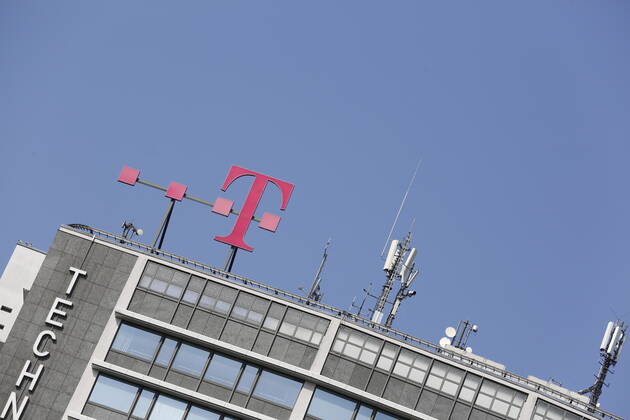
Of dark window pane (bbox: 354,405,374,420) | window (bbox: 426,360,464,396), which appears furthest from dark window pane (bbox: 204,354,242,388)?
window (bbox: 426,360,464,396)

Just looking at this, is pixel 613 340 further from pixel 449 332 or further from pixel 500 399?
pixel 500 399

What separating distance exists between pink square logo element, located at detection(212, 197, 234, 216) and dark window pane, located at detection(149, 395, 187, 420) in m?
14.3

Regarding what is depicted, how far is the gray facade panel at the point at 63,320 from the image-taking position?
319ft

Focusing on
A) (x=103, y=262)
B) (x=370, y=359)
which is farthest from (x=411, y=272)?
(x=103, y=262)

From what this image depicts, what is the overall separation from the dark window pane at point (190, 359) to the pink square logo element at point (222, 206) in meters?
10.6

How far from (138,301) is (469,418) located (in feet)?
77.4

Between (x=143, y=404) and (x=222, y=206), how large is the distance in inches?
616

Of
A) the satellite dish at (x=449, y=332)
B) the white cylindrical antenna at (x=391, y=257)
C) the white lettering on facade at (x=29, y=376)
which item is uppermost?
the white cylindrical antenna at (x=391, y=257)

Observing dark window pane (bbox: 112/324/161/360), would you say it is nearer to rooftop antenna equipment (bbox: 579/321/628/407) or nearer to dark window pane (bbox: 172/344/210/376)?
dark window pane (bbox: 172/344/210/376)

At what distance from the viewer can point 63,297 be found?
9950 cm

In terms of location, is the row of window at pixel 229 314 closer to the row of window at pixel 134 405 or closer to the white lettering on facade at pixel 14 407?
the row of window at pixel 134 405

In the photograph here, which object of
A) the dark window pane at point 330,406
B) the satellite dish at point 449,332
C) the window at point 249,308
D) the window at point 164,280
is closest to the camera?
the dark window pane at point 330,406

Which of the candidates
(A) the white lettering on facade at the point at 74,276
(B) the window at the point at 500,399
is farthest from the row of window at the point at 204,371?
(B) the window at the point at 500,399

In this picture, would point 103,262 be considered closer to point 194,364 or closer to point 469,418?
point 194,364
